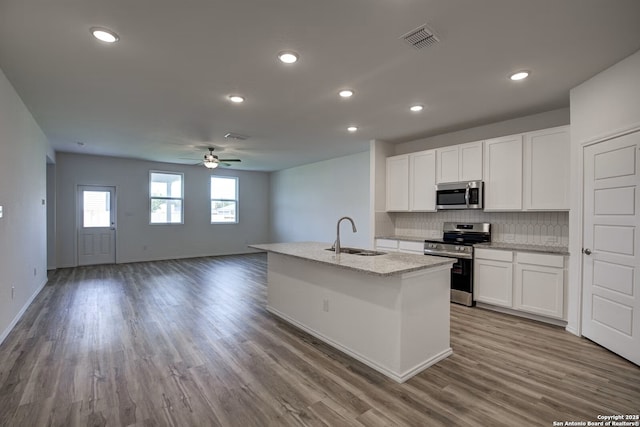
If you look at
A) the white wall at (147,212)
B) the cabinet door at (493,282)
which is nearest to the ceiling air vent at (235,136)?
the white wall at (147,212)

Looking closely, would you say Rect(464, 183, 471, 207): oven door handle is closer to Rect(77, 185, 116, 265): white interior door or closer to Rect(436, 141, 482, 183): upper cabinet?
Rect(436, 141, 482, 183): upper cabinet

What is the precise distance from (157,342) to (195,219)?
20.5ft

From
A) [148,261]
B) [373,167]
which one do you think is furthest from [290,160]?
[148,261]

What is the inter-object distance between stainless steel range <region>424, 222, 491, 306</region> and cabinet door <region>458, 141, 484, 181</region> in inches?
30.1

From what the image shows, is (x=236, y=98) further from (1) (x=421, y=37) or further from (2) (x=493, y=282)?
(2) (x=493, y=282)

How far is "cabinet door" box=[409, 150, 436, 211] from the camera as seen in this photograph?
5.00 m

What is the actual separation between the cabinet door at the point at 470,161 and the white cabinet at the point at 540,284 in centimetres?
A: 129

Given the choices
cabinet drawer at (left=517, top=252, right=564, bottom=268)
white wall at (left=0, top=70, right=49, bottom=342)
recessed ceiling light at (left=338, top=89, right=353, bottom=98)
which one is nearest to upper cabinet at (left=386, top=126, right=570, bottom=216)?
cabinet drawer at (left=517, top=252, right=564, bottom=268)

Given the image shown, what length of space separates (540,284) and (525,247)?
0.48m

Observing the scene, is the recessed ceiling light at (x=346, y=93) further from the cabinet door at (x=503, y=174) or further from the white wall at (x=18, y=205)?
the white wall at (x=18, y=205)

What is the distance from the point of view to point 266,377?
2.46 metres

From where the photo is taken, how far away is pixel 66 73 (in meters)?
2.99

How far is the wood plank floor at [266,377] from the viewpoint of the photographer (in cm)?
201

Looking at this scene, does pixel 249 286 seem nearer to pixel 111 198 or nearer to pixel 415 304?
pixel 415 304
